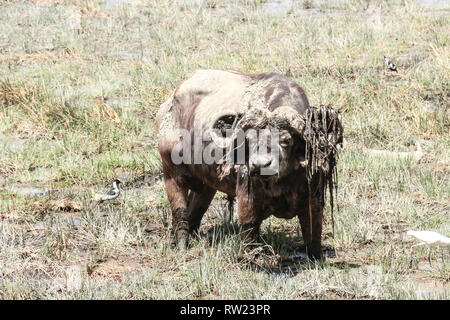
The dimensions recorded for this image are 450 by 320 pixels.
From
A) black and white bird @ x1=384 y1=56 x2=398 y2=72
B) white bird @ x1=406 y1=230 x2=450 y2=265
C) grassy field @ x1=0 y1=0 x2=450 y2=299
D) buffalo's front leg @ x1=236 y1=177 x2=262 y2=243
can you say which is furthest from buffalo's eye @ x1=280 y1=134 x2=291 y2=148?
black and white bird @ x1=384 y1=56 x2=398 y2=72

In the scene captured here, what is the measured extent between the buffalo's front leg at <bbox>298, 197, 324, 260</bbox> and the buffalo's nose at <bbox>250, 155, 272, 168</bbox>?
0.70 metres

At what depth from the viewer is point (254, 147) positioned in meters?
6.73

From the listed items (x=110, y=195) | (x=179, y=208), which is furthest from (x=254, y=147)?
(x=110, y=195)

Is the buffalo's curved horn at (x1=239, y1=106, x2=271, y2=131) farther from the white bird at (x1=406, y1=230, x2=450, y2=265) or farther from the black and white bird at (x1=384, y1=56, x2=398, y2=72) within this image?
the black and white bird at (x1=384, y1=56, x2=398, y2=72)

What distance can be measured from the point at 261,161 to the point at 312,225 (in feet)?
3.18

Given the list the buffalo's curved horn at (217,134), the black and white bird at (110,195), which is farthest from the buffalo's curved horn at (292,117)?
the black and white bird at (110,195)

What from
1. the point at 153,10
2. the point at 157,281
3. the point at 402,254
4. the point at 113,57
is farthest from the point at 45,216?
the point at 153,10

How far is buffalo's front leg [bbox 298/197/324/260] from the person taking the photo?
7039 mm

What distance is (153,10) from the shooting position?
1786 cm

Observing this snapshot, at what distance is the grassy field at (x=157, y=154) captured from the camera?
6.91 m

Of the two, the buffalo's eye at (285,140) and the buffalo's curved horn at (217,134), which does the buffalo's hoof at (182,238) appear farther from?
the buffalo's eye at (285,140)

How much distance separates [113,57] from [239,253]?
28.8 feet

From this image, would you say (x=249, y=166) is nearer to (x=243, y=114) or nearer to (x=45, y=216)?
(x=243, y=114)

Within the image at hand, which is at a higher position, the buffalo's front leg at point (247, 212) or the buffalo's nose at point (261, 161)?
the buffalo's nose at point (261, 161)
